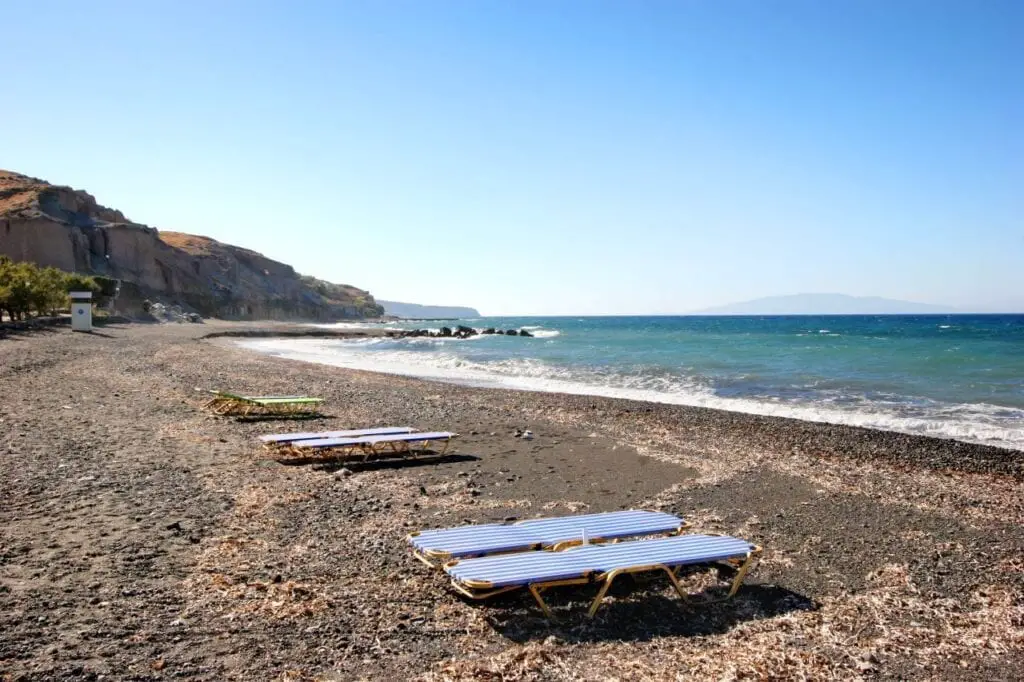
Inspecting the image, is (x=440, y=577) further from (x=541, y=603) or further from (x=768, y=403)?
(x=768, y=403)

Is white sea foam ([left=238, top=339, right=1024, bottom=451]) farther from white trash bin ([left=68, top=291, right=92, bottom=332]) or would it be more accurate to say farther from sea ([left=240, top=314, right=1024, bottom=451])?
white trash bin ([left=68, top=291, right=92, bottom=332])

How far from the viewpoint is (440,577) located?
18.7 ft

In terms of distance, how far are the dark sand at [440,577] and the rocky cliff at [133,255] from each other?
2970 inches

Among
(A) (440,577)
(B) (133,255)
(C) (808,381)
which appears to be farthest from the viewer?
(B) (133,255)

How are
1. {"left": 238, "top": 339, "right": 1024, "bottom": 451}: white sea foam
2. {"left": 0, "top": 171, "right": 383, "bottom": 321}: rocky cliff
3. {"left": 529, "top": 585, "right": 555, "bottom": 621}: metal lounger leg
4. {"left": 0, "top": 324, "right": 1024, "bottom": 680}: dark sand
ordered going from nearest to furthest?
{"left": 0, "top": 324, "right": 1024, "bottom": 680}: dark sand < {"left": 529, "top": 585, "right": 555, "bottom": 621}: metal lounger leg < {"left": 238, "top": 339, "right": 1024, "bottom": 451}: white sea foam < {"left": 0, "top": 171, "right": 383, "bottom": 321}: rocky cliff

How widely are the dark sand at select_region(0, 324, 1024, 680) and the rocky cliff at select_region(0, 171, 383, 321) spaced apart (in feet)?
247

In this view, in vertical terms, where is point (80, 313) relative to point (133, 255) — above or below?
below

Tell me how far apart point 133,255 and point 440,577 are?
318 ft

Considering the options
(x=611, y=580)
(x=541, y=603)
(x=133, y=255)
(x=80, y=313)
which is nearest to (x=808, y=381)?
(x=611, y=580)

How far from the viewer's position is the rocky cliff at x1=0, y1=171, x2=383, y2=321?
247ft

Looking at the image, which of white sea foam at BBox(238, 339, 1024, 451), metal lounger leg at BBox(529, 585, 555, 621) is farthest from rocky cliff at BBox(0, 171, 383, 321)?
metal lounger leg at BBox(529, 585, 555, 621)

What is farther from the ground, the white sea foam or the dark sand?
the dark sand

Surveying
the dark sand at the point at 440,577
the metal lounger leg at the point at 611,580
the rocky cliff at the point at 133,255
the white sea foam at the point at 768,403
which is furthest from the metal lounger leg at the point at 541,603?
the rocky cliff at the point at 133,255

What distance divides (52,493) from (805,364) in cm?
3295
